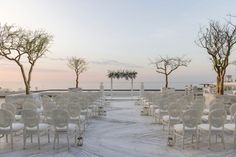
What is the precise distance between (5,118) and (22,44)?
9.92 meters

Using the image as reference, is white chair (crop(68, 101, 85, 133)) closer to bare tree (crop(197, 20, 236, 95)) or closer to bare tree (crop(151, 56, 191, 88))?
bare tree (crop(197, 20, 236, 95))

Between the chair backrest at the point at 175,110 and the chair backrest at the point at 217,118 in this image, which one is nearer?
the chair backrest at the point at 217,118

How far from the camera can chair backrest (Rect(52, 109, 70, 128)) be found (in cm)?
812

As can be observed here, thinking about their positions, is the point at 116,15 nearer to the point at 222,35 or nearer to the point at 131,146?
the point at 222,35

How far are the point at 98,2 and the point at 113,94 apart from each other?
10755mm

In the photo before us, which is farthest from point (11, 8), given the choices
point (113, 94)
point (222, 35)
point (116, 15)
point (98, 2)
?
point (113, 94)

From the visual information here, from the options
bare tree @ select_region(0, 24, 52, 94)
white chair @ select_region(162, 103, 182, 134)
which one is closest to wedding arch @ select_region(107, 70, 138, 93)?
bare tree @ select_region(0, 24, 52, 94)

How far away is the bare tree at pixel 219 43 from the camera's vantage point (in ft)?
53.2

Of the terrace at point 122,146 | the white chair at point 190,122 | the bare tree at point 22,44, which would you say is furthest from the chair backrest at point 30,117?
the bare tree at point 22,44

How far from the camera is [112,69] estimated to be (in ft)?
95.8

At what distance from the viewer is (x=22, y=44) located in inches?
695

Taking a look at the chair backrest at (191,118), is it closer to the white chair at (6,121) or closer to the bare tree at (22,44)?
the white chair at (6,121)

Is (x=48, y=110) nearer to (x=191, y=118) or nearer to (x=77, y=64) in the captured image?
(x=191, y=118)

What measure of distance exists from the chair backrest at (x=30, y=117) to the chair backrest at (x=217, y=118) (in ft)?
12.1
